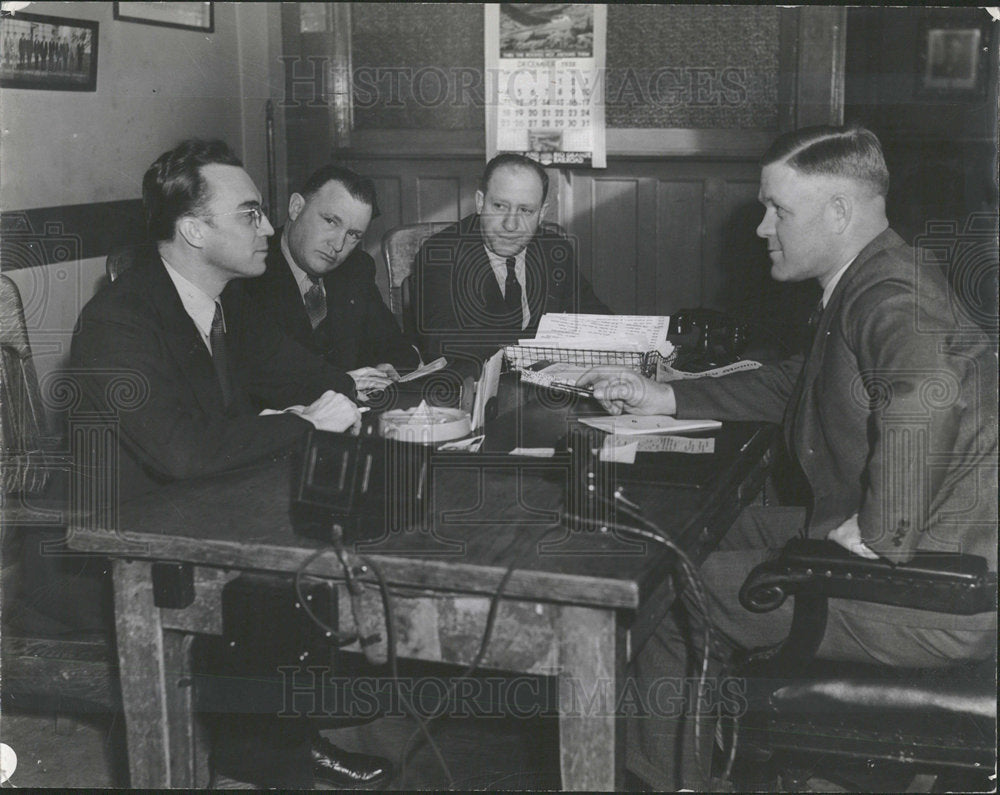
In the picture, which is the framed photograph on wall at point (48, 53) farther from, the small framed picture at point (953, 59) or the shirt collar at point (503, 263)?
the small framed picture at point (953, 59)

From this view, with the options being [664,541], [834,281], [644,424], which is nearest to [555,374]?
[644,424]

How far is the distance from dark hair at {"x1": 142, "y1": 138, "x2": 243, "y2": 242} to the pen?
0.89 metres

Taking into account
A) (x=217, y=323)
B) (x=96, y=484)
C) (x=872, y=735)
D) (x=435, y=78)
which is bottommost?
(x=872, y=735)

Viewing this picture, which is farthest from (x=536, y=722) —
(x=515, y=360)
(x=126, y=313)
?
(x=126, y=313)

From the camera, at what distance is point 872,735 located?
1597mm

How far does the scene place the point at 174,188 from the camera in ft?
7.30

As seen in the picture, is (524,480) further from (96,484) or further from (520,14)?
(520,14)

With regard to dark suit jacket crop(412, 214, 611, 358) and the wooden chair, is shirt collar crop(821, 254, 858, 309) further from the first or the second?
the wooden chair

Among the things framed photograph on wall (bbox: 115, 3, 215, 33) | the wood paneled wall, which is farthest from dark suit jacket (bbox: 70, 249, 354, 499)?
the wood paneled wall

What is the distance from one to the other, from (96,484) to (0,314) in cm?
56

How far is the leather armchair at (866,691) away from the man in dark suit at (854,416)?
0.05 metres

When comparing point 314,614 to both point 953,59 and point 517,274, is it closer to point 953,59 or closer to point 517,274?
point 517,274

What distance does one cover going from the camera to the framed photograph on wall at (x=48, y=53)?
136 inches

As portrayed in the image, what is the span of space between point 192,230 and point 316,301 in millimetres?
1019
